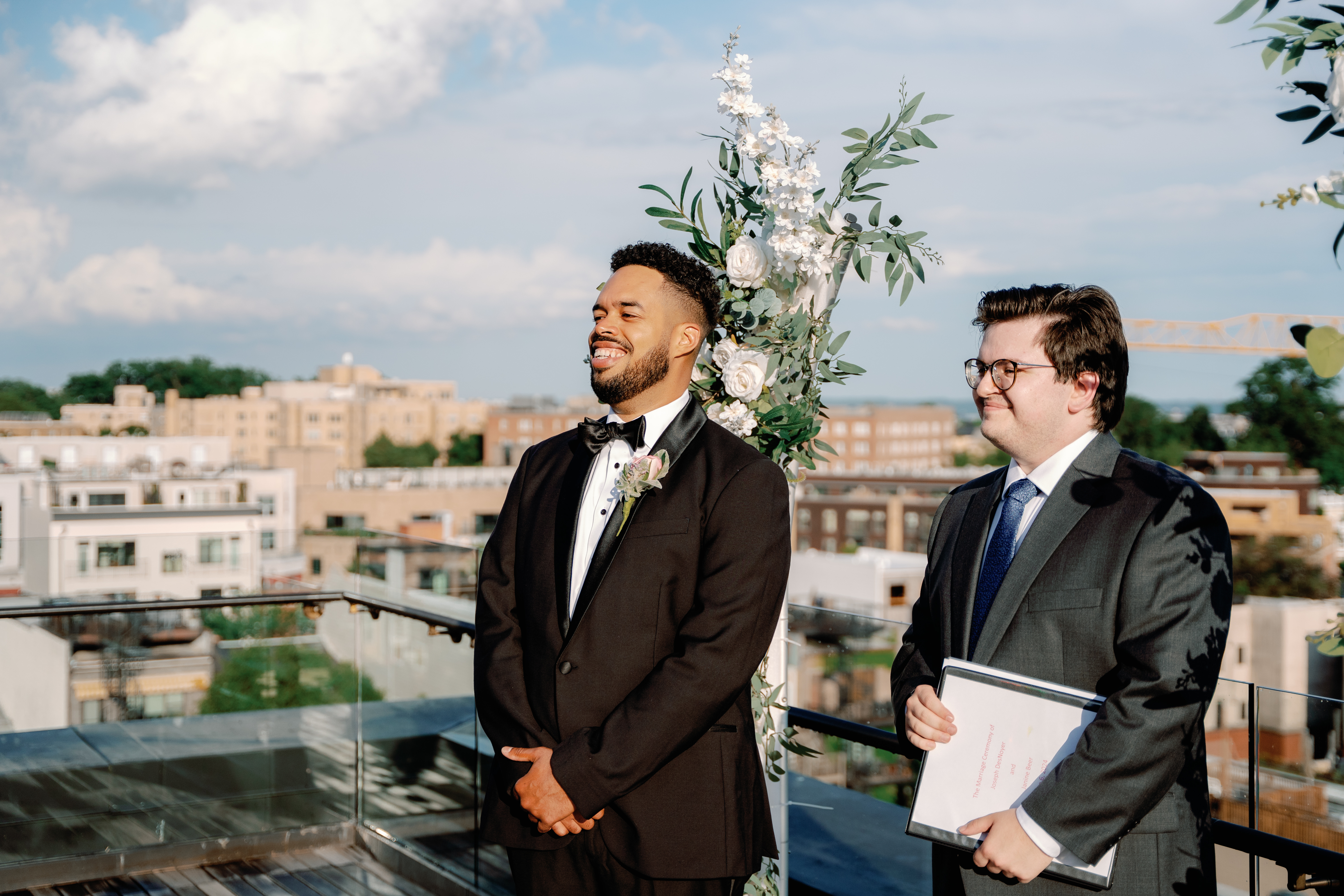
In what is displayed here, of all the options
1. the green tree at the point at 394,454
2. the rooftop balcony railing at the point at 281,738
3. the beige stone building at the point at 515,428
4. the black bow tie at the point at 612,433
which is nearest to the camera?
the black bow tie at the point at 612,433

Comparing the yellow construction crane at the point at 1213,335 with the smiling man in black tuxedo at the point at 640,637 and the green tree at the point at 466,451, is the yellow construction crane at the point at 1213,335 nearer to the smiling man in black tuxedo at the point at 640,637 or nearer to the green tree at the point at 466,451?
the green tree at the point at 466,451

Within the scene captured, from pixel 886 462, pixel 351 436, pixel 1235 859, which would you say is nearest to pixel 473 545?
pixel 1235 859

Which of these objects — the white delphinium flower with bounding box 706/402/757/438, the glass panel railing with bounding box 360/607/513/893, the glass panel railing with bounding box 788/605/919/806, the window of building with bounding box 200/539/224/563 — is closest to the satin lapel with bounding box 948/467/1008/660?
the glass panel railing with bounding box 788/605/919/806

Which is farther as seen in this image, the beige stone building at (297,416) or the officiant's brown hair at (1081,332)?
the beige stone building at (297,416)

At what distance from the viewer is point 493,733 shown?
2.07 m

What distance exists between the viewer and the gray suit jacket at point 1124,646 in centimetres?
147

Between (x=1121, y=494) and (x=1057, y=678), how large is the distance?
27cm

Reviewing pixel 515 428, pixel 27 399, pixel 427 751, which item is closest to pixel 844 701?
pixel 427 751

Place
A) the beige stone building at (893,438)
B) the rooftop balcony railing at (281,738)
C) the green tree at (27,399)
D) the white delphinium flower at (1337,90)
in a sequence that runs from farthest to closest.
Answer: the beige stone building at (893,438) < the green tree at (27,399) < the rooftop balcony railing at (281,738) < the white delphinium flower at (1337,90)

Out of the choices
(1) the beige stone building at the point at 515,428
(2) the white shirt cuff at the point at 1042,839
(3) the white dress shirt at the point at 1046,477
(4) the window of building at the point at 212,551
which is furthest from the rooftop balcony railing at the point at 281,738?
(1) the beige stone building at the point at 515,428

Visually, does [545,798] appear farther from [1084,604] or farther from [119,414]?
[119,414]

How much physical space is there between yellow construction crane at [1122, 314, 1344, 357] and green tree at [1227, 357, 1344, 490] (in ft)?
9.70

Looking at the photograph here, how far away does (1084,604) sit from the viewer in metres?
1.58

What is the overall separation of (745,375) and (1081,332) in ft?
2.90
